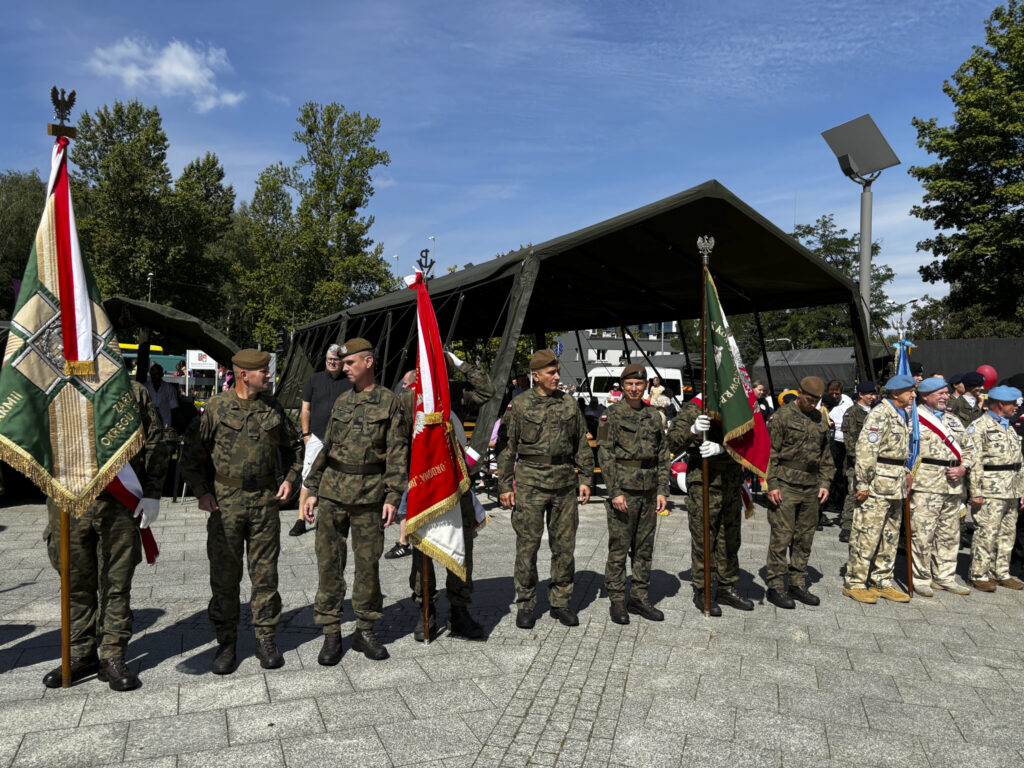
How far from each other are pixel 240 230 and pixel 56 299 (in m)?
53.6

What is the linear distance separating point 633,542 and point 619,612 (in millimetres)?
517

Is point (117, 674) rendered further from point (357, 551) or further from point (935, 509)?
point (935, 509)

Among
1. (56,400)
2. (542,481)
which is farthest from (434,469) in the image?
(56,400)

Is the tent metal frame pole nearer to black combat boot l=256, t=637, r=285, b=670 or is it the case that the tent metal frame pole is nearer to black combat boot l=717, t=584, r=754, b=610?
black combat boot l=717, t=584, r=754, b=610

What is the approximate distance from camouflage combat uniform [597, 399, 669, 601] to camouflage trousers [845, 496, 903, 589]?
191 cm

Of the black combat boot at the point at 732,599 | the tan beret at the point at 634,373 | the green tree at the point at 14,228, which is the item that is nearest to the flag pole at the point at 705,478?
the black combat boot at the point at 732,599

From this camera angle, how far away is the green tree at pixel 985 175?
24328mm

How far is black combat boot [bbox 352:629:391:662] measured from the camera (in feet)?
14.1

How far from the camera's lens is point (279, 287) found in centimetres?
A: 2698

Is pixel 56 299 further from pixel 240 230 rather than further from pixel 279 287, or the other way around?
pixel 240 230

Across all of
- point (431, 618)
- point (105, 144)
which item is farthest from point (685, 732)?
point (105, 144)

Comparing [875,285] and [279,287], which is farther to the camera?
[875,285]

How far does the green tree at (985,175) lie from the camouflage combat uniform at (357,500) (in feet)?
87.4

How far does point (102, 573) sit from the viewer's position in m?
3.93
